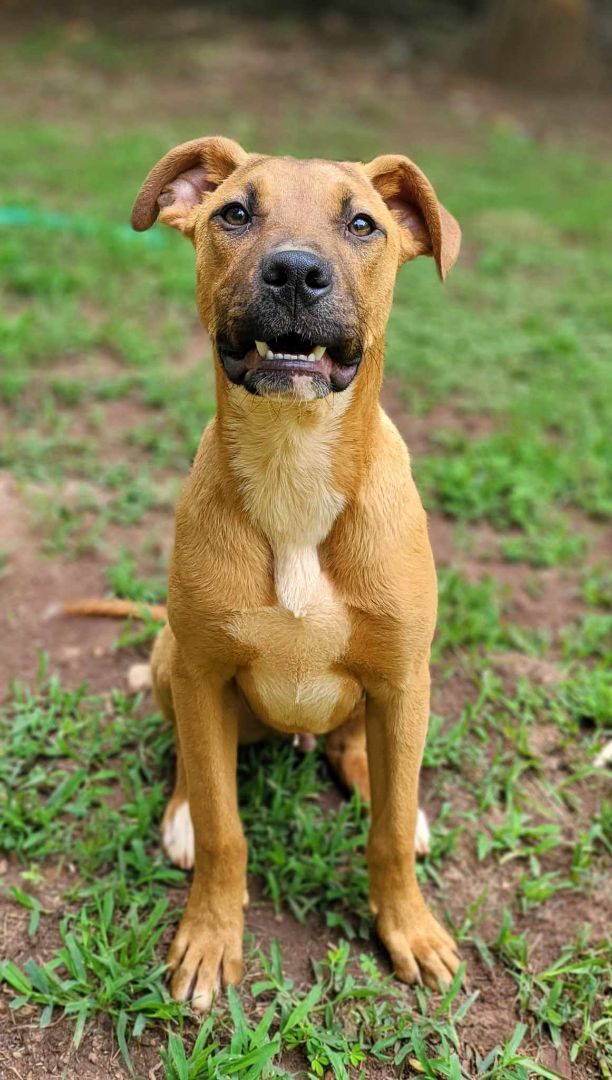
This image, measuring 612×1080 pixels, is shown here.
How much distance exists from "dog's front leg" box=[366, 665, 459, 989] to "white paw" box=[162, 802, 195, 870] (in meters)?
0.57

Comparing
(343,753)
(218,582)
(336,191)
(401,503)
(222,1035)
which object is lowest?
(222,1035)

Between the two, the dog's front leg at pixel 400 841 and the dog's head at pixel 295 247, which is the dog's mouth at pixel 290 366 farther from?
the dog's front leg at pixel 400 841

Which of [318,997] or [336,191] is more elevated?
[336,191]

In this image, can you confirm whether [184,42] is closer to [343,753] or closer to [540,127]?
[540,127]

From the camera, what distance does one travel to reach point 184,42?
12.9m

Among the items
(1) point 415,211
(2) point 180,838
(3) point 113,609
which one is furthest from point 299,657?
(3) point 113,609

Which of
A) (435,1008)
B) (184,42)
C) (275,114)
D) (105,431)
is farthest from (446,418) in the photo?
(184,42)

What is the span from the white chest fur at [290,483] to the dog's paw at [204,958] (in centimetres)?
100

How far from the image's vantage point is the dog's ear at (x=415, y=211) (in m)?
2.63

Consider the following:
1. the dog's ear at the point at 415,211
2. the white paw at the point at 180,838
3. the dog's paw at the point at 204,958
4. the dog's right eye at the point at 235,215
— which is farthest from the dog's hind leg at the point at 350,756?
the dog's right eye at the point at 235,215

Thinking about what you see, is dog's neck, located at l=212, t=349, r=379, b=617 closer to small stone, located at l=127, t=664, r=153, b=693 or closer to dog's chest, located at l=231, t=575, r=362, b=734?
dog's chest, located at l=231, t=575, r=362, b=734

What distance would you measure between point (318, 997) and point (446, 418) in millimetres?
3501

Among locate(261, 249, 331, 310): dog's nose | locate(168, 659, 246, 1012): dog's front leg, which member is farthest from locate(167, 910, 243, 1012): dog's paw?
locate(261, 249, 331, 310): dog's nose

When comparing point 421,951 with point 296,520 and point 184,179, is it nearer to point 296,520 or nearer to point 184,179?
point 296,520
